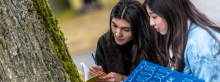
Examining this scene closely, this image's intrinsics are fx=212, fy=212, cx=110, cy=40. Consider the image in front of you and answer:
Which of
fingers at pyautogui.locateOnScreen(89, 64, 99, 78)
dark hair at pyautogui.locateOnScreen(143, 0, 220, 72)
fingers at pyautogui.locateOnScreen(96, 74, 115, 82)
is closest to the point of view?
dark hair at pyautogui.locateOnScreen(143, 0, 220, 72)

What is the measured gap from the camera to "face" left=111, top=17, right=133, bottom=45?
190cm

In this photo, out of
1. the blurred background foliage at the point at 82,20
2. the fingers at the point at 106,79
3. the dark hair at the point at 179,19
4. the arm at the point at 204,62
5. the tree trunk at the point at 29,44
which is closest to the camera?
the tree trunk at the point at 29,44

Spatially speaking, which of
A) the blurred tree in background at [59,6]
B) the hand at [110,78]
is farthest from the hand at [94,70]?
the blurred tree in background at [59,6]

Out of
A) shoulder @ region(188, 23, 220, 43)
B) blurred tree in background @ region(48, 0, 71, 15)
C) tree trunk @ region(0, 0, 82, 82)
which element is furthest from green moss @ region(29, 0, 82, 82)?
blurred tree in background @ region(48, 0, 71, 15)

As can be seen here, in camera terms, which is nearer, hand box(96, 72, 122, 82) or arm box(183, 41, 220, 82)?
arm box(183, 41, 220, 82)

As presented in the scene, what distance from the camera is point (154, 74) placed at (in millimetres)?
1199

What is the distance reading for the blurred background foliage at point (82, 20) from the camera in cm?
721

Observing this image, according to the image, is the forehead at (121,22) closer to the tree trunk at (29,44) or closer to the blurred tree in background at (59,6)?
Answer: the tree trunk at (29,44)

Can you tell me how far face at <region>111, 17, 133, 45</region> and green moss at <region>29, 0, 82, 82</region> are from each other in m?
0.83

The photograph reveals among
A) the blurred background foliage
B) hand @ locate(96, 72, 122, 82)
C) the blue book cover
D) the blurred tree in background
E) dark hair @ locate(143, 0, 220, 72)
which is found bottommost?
hand @ locate(96, 72, 122, 82)

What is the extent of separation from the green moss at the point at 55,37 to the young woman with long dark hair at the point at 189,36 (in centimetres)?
69

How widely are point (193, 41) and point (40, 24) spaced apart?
89 cm

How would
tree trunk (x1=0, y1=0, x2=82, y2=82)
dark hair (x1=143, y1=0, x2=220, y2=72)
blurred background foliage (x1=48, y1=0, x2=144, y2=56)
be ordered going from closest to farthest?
tree trunk (x1=0, y1=0, x2=82, y2=82) < dark hair (x1=143, y1=0, x2=220, y2=72) < blurred background foliage (x1=48, y1=0, x2=144, y2=56)

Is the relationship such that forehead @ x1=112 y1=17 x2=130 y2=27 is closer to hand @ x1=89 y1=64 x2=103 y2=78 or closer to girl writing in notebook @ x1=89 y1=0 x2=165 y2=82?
girl writing in notebook @ x1=89 y1=0 x2=165 y2=82
